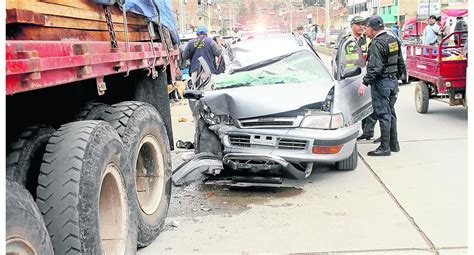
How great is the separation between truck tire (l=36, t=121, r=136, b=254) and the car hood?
2.58 metres

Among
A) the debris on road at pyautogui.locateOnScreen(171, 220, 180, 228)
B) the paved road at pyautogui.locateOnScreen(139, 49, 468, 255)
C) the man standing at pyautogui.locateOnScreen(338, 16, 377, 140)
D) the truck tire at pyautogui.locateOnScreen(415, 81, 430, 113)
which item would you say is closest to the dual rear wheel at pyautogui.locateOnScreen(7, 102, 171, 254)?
the debris on road at pyautogui.locateOnScreen(171, 220, 180, 228)

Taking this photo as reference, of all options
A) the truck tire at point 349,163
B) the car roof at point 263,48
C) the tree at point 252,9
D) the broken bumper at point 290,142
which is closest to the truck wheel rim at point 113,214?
the broken bumper at point 290,142

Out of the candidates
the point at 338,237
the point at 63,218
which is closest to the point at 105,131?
the point at 63,218

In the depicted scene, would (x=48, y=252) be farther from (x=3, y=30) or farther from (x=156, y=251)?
(x=156, y=251)

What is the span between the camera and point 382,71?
707 cm

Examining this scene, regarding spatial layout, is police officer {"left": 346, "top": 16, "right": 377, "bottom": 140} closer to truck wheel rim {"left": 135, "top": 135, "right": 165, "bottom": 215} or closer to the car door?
the car door

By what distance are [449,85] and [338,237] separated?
5.21 meters

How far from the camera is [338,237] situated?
15.1 ft

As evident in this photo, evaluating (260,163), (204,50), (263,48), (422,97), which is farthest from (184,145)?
(422,97)

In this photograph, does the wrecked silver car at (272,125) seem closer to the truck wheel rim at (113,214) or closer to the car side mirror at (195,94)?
the car side mirror at (195,94)

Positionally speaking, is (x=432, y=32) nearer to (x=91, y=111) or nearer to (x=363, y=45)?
(x=363, y=45)

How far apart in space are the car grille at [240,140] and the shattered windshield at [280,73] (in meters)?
0.70

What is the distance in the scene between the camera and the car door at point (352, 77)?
7.12 meters

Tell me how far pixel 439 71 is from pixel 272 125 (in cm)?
436
